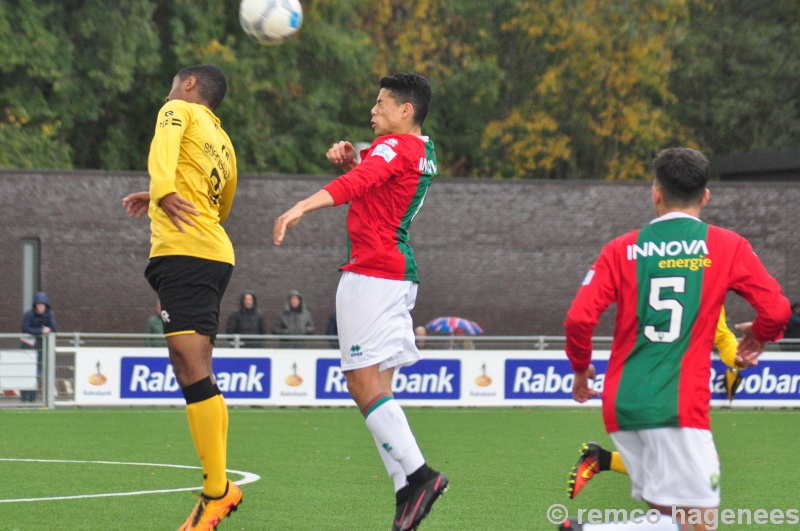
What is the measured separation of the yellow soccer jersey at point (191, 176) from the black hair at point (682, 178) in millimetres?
2287

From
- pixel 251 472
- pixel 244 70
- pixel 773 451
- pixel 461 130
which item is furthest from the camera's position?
pixel 461 130

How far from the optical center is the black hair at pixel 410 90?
6.40 m

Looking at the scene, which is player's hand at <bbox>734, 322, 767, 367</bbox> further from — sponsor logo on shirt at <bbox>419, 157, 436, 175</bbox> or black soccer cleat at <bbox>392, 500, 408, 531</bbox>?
sponsor logo on shirt at <bbox>419, 157, 436, 175</bbox>

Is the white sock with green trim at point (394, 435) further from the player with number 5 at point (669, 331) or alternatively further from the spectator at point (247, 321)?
the spectator at point (247, 321)

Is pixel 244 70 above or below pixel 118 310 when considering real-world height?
above

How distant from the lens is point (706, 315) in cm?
477

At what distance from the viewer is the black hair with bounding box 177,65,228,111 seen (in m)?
6.64

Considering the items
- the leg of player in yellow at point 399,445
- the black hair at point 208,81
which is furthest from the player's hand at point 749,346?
the black hair at point 208,81

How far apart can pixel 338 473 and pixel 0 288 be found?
16.8 metres

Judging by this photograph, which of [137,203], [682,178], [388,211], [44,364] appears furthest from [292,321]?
[682,178]

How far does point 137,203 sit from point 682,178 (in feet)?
10.4

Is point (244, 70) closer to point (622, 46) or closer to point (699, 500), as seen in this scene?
point (622, 46)

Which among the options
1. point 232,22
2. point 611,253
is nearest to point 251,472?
point 611,253

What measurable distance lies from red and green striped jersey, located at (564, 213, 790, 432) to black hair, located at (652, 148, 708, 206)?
0.11 meters
